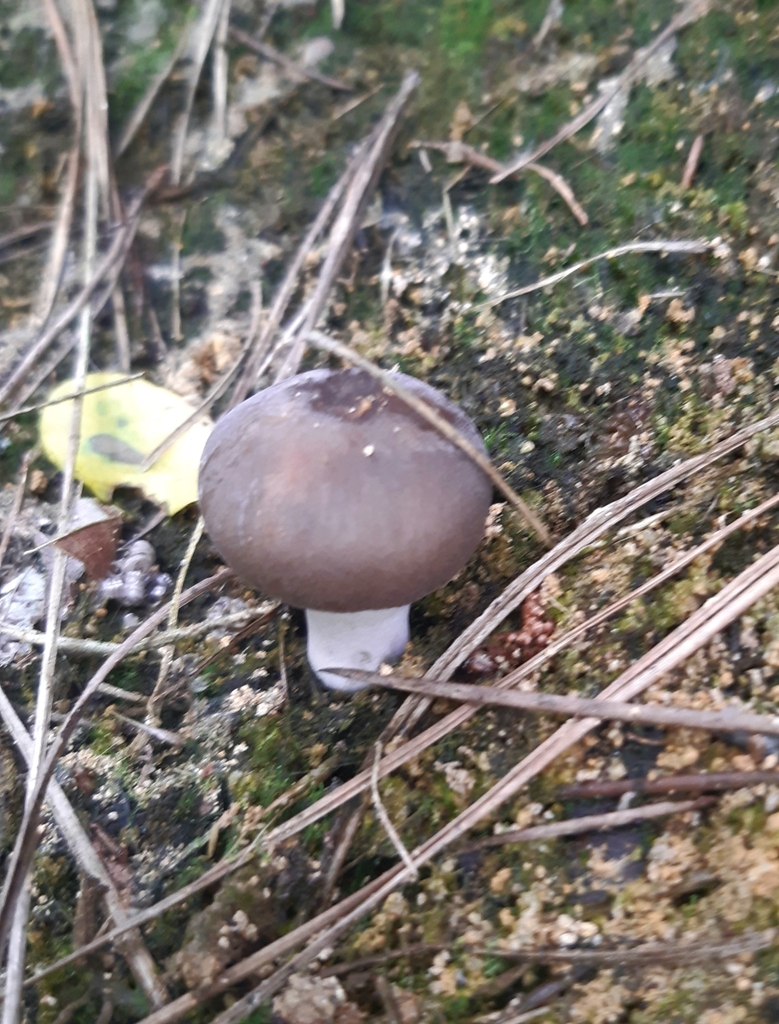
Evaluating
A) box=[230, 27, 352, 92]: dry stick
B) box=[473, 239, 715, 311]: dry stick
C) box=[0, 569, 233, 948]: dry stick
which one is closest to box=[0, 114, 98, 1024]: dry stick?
box=[0, 569, 233, 948]: dry stick

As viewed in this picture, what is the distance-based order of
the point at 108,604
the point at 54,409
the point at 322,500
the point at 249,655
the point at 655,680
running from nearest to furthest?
1. the point at 322,500
2. the point at 655,680
3. the point at 249,655
4. the point at 108,604
5. the point at 54,409

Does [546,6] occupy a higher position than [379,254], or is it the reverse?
[546,6]

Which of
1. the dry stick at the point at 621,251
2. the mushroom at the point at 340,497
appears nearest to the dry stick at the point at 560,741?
the mushroom at the point at 340,497

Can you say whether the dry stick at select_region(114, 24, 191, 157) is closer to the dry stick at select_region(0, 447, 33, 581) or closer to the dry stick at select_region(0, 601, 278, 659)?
the dry stick at select_region(0, 447, 33, 581)

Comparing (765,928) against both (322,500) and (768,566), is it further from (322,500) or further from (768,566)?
(322,500)

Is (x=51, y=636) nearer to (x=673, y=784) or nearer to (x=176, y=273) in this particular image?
(x=176, y=273)

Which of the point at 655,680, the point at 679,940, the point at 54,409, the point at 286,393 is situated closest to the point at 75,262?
the point at 54,409

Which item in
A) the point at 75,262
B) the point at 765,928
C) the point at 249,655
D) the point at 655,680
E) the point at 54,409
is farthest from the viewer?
the point at 75,262

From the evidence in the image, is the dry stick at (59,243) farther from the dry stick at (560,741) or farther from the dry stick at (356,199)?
the dry stick at (560,741)
